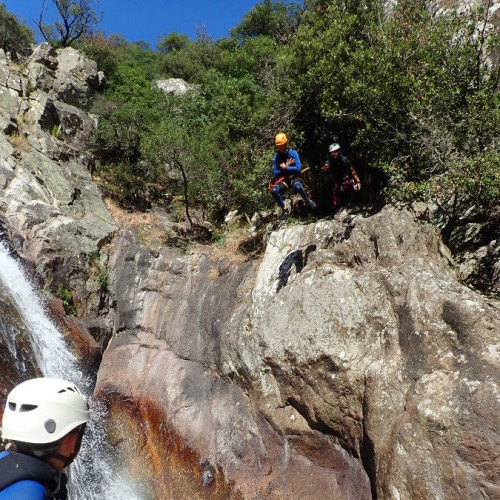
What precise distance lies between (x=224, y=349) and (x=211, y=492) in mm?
3139

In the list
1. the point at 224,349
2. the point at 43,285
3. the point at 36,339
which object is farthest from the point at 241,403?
the point at 43,285

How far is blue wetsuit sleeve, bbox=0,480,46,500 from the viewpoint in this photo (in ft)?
7.39

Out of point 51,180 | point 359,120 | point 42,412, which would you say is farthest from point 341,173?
point 51,180

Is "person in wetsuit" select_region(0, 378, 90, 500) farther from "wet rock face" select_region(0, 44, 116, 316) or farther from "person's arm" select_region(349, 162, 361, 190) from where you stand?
"wet rock face" select_region(0, 44, 116, 316)

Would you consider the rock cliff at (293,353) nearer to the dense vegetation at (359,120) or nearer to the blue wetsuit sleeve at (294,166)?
the dense vegetation at (359,120)

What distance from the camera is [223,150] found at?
56.9ft

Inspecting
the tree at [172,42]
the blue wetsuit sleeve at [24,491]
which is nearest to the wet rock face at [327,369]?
the blue wetsuit sleeve at [24,491]

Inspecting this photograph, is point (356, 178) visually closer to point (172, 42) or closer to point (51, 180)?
point (51, 180)

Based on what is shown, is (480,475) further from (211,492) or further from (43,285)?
(43,285)

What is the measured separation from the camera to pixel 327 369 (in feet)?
26.9

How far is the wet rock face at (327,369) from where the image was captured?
649cm

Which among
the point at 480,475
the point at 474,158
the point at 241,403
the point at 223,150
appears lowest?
the point at 241,403

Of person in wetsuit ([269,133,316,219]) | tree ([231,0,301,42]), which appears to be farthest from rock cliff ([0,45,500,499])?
tree ([231,0,301,42])

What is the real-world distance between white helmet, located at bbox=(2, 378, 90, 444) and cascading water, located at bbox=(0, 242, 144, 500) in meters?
7.79
